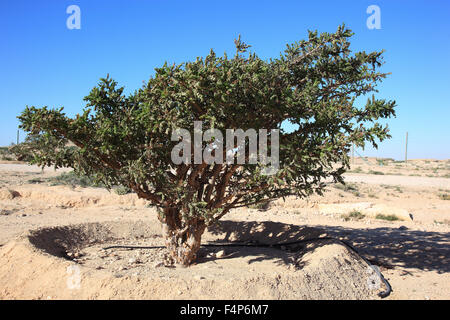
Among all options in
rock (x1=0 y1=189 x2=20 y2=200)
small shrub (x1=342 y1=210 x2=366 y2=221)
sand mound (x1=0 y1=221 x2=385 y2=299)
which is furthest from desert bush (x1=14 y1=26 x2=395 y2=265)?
rock (x1=0 y1=189 x2=20 y2=200)

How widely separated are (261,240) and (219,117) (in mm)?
5372

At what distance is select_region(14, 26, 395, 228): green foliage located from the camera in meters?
5.65

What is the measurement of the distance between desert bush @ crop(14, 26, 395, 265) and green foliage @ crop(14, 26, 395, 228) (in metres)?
0.02

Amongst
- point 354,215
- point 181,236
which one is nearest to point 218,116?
point 181,236

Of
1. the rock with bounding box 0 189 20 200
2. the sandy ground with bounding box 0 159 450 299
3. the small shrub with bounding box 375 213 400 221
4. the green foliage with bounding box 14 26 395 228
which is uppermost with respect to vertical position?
the green foliage with bounding box 14 26 395 228

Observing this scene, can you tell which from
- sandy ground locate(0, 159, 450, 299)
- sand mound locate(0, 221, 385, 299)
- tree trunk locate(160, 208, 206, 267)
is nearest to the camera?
sand mound locate(0, 221, 385, 299)

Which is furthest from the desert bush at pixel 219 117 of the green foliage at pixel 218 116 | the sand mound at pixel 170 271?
the sand mound at pixel 170 271

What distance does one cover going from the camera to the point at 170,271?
6.65m

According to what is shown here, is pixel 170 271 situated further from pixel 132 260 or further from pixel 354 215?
pixel 354 215

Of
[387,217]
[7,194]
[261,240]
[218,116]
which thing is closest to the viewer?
[218,116]

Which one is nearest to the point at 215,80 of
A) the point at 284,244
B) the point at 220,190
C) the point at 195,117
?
the point at 195,117

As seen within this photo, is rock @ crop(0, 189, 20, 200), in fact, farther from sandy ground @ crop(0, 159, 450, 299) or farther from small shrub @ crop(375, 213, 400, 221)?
small shrub @ crop(375, 213, 400, 221)

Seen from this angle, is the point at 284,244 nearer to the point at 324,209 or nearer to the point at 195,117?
the point at 195,117

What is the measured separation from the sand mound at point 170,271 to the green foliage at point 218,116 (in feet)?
4.22
